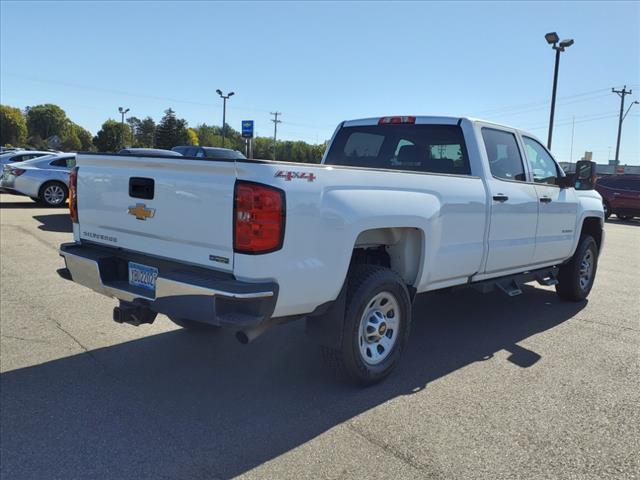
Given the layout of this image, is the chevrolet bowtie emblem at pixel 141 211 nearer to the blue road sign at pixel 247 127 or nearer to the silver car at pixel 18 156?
the silver car at pixel 18 156

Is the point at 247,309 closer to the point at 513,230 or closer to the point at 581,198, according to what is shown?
the point at 513,230

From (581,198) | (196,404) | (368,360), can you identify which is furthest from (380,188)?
(581,198)

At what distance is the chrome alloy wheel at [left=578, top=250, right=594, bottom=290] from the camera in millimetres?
6807

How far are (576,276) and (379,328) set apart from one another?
12.3ft

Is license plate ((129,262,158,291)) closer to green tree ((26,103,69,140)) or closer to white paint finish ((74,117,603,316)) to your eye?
white paint finish ((74,117,603,316))

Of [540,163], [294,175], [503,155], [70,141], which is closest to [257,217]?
[294,175]

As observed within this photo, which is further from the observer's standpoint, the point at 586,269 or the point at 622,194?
the point at 622,194

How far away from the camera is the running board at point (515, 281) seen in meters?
5.05

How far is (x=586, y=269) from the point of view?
6898 millimetres

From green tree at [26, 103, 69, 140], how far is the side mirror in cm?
12468

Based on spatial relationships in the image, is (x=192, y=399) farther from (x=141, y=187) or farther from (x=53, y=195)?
(x=53, y=195)

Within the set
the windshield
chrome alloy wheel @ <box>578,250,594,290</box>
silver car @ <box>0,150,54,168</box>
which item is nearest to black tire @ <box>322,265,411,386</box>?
the windshield

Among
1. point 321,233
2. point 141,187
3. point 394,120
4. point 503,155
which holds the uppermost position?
point 394,120

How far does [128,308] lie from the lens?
149 inches
